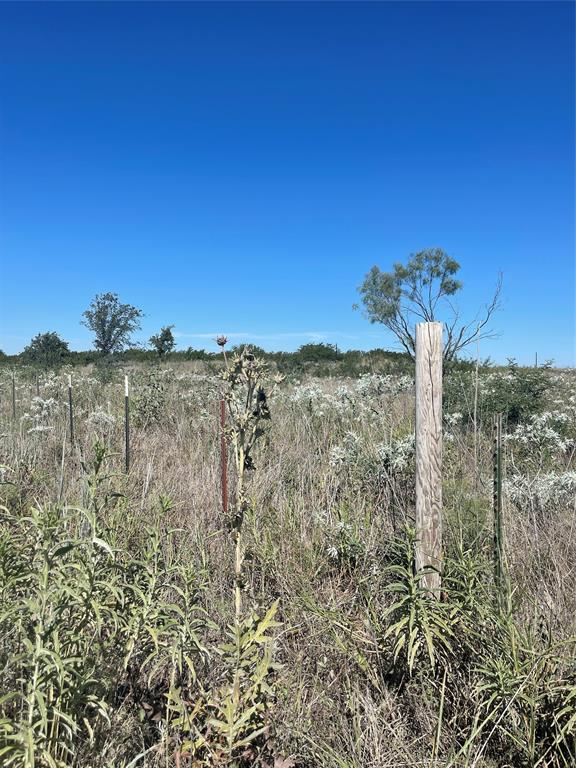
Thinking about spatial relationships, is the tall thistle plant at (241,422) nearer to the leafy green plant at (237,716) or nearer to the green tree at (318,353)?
the leafy green plant at (237,716)

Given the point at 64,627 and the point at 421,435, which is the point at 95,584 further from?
A: the point at 421,435

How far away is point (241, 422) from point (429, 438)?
1.43 m

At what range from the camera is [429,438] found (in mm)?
2791

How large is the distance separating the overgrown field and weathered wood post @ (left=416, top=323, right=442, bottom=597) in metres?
0.19

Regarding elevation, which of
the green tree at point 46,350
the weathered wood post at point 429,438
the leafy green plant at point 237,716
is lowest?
the leafy green plant at point 237,716

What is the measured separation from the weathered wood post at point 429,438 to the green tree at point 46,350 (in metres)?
16.8

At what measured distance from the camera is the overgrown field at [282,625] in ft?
5.36

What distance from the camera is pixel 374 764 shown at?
76.0 inches

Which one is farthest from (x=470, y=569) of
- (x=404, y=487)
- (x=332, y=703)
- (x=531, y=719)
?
(x=404, y=487)

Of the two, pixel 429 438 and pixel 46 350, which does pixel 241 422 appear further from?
pixel 46 350

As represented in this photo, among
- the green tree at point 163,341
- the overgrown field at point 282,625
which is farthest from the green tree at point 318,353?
the overgrown field at point 282,625

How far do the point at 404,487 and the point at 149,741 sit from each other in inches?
122

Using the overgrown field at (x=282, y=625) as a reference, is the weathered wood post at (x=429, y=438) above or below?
above

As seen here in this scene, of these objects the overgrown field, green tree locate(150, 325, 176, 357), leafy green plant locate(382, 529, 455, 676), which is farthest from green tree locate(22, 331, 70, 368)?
leafy green plant locate(382, 529, 455, 676)
